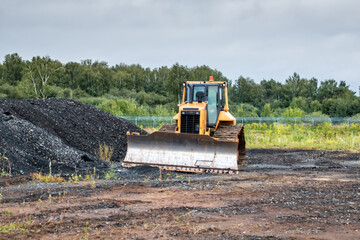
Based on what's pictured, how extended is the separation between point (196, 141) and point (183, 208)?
17.3 ft

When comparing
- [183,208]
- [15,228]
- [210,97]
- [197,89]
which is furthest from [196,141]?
[15,228]

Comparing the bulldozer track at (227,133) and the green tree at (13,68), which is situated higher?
the green tree at (13,68)

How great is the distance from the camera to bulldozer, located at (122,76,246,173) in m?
12.1

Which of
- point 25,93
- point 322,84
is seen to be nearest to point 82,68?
point 25,93

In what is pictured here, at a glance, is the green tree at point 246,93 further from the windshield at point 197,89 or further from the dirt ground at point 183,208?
the dirt ground at point 183,208

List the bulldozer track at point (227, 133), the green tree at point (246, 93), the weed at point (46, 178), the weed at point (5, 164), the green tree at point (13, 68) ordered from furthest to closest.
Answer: the green tree at point (246, 93)
the green tree at point (13, 68)
the bulldozer track at point (227, 133)
the weed at point (5, 164)
the weed at point (46, 178)

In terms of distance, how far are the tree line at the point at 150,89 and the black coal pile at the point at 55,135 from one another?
70.1 ft

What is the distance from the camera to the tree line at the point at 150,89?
54594mm

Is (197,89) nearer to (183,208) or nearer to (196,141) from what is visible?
(196,141)

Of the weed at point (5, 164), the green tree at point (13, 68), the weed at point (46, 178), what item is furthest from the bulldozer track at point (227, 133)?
the green tree at point (13, 68)

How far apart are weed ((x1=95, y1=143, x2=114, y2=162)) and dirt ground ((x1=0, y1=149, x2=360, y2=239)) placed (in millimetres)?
4111

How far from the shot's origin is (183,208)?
23.7 ft

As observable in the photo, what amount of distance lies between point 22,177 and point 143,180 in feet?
9.36

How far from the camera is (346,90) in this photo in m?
75.8
